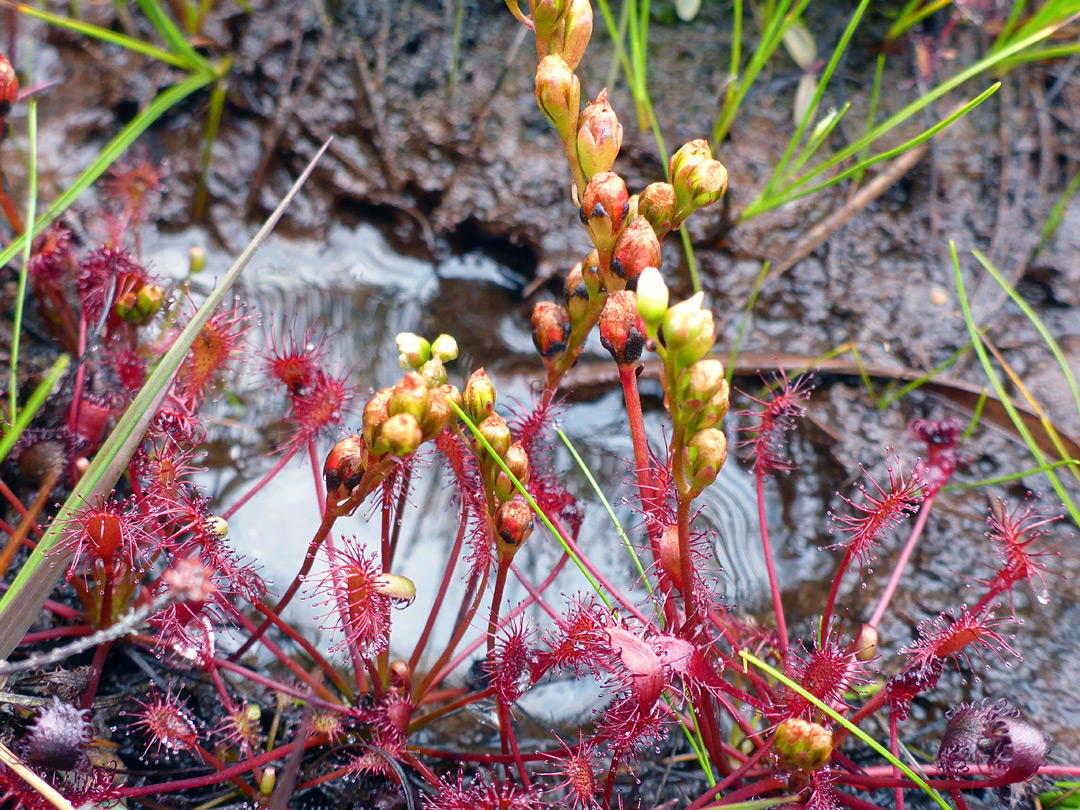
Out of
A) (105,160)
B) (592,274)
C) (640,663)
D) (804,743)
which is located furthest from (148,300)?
(804,743)

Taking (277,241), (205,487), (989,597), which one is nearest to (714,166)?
(989,597)

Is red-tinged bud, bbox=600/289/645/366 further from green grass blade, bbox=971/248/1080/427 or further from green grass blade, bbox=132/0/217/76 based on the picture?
green grass blade, bbox=132/0/217/76

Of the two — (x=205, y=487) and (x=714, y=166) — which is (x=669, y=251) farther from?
(x=205, y=487)

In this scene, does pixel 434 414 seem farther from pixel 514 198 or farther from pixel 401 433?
pixel 514 198

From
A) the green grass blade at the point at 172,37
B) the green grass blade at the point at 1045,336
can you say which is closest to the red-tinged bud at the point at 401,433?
the green grass blade at the point at 1045,336

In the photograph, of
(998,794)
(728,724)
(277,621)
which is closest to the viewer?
(277,621)

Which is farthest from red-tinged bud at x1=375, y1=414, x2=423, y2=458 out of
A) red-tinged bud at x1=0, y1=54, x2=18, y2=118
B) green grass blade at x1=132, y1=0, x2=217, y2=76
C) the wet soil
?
green grass blade at x1=132, y1=0, x2=217, y2=76

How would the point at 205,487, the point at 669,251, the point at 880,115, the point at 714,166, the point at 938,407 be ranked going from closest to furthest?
1. the point at 714,166
2. the point at 205,487
3. the point at 938,407
4. the point at 669,251
5. the point at 880,115
